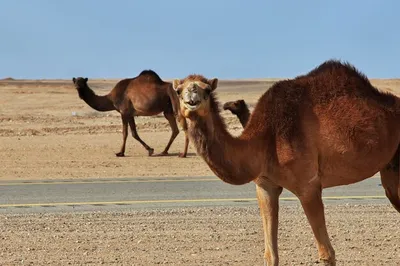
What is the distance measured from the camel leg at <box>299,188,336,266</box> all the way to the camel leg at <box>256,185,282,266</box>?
428 millimetres

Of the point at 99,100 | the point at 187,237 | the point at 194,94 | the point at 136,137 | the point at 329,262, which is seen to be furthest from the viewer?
the point at 99,100

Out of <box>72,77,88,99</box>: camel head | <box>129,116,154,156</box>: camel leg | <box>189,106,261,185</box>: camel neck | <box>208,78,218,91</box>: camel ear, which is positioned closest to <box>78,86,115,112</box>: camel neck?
<box>72,77,88,99</box>: camel head

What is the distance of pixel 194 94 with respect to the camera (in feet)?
23.1

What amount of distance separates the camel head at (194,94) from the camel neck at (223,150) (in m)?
0.13

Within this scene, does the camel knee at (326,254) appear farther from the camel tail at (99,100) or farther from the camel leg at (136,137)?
the camel tail at (99,100)

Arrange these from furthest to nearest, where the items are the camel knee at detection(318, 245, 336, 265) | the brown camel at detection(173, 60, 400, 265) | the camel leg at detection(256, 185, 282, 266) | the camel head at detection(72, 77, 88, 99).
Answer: the camel head at detection(72, 77, 88, 99)
the camel leg at detection(256, 185, 282, 266)
the camel knee at detection(318, 245, 336, 265)
the brown camel at detection(173, 60, 400, 265)

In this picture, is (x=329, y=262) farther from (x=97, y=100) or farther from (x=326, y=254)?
(x=97, y=100)

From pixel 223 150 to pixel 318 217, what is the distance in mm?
1017

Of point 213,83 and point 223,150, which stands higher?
point 213,83

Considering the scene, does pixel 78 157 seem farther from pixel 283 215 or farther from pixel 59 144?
pixel 283 215

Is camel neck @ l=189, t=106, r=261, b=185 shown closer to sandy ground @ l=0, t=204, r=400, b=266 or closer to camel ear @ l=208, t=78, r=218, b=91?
camel ear @ l=208, t=78, r=218, b=91

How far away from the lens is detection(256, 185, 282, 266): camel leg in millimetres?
8250

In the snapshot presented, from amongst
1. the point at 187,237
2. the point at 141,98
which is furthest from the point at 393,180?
the point at 141,98

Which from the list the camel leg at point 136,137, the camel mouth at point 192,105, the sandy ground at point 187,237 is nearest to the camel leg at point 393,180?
the sandy ground at point 187,237
